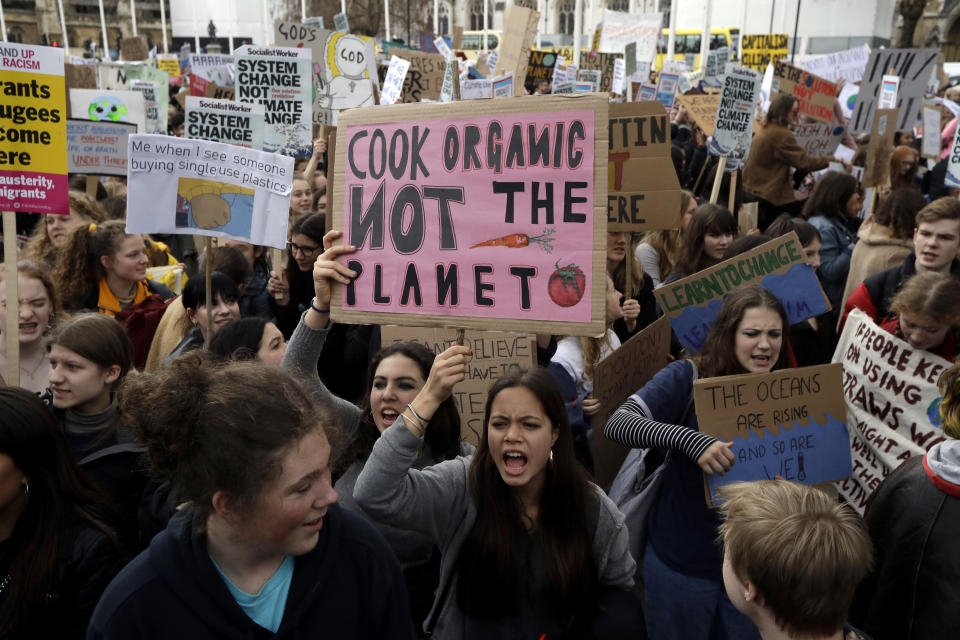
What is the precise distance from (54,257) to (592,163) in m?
4.30

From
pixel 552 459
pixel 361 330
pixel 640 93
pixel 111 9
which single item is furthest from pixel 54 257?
pixel 111 9

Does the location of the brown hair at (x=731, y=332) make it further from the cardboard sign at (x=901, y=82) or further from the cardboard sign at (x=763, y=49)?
the cardboard sign at (x=763, y=49)

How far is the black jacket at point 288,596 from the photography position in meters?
1.60

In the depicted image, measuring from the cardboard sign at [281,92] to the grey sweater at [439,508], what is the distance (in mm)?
4831

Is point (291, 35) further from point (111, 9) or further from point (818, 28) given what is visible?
point (111, 9)

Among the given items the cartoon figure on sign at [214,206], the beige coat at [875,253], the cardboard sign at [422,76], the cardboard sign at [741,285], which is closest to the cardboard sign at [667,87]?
the cardboard sign at [422,76]

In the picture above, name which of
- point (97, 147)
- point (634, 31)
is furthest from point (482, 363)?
point (634, 31)

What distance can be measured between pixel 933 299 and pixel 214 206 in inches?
135

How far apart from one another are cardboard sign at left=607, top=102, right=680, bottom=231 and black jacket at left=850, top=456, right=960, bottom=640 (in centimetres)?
233

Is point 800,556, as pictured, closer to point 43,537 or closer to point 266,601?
point 266,601

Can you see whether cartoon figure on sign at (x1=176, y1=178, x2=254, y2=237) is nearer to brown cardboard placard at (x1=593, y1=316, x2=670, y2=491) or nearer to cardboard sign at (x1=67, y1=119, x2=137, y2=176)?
brown cardboard placard at (x1=593, y1=316, x2=670, y2=491)

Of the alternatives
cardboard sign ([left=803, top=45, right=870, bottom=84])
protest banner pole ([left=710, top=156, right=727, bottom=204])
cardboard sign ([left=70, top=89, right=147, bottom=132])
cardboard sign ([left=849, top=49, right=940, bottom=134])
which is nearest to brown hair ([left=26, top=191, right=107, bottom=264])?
cardboard sign ([left=70, top=89, right=147, bottom=132])

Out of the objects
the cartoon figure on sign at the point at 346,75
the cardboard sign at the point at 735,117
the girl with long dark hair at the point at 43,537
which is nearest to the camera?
the girl with long dark hair at the point at 43,537

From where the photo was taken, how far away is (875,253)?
17.0 ft
